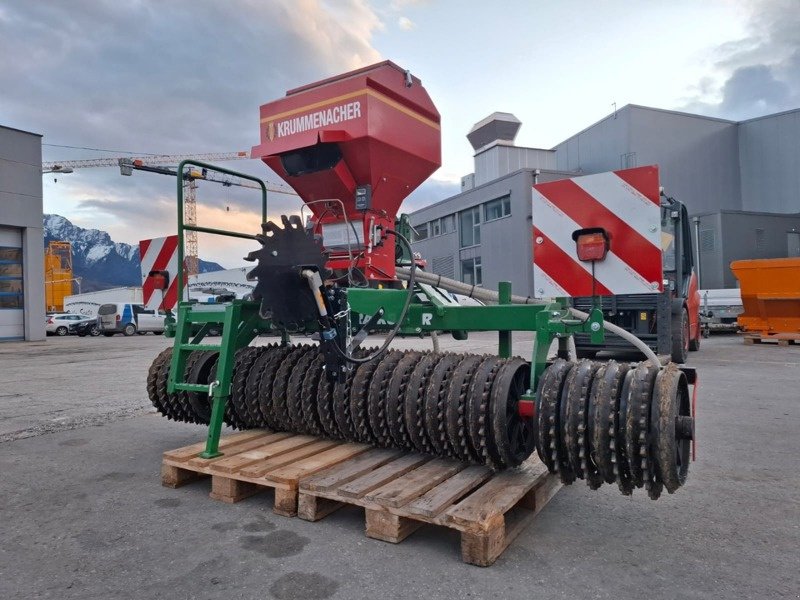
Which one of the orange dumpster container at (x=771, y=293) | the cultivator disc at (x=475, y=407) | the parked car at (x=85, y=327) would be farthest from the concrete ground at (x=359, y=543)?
the parked car at (x=85, y=327)

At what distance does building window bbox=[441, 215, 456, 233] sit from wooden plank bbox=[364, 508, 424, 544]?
30.8 m

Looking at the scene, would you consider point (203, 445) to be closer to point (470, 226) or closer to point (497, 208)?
point (497, 208)

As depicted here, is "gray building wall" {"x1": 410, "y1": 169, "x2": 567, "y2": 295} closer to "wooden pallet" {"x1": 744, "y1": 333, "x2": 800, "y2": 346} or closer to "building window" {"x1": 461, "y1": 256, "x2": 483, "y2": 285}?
"building window" {"x1": 461, "y1": 256, "x2": 483, "y2": 285}

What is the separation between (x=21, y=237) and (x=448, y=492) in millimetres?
25009

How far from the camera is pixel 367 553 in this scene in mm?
2615

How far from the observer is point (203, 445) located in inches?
148

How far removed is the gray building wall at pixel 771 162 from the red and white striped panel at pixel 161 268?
34522 mm

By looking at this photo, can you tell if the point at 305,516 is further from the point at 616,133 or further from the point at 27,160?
the point at 616,133

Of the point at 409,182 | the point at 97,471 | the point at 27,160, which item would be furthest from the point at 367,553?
→ the point at 27,160

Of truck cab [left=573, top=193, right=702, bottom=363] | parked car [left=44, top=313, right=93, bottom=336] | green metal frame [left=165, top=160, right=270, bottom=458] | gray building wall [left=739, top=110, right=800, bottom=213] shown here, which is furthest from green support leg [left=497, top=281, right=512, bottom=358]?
gray building wall [left=739, top=110, right=800, bottom=213]

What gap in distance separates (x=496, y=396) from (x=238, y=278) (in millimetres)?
31572

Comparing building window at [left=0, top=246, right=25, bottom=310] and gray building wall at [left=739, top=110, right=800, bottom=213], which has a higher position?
gray building wall at [left=739, top=110, right=800, bottom=213]

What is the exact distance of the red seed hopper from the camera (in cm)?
449

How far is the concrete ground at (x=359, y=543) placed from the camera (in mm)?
2332
